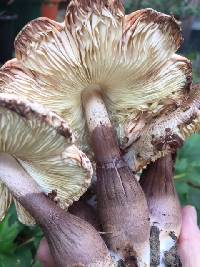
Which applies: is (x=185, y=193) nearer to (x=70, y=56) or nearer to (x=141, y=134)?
(x=141, y=134)

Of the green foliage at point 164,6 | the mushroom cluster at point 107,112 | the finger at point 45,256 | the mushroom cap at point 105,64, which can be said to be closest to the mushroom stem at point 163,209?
the mushroom cluster at point 107,112

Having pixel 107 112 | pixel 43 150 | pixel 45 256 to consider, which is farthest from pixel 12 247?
pixel 43 150

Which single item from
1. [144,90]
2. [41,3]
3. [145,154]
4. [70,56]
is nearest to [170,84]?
[144,90]

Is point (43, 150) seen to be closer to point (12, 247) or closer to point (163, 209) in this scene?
point (163, 209)

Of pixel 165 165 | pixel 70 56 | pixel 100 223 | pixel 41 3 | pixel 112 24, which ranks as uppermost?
pixel 112 24

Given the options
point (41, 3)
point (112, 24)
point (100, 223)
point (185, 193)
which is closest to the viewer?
point (112, 24)

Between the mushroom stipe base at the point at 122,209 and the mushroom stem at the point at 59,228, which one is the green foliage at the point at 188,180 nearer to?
the mushroom stipe base at the point at 122,209

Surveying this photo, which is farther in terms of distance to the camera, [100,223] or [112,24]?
[100,223]

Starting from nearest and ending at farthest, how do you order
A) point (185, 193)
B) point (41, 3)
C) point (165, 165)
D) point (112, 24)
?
point (112, 24), point (165, 165), point (185, 193), point (41, 3)
